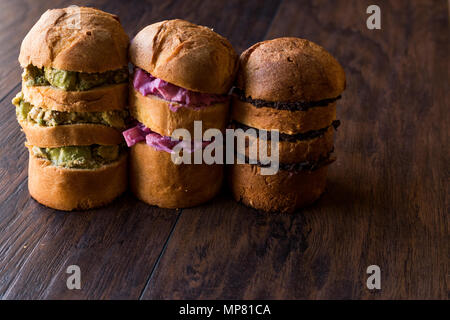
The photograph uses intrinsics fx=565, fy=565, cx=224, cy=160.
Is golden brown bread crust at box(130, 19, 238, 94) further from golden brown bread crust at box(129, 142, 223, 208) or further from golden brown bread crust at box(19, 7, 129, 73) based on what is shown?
golden brown bread crust at box(129, 142, 223, 208)

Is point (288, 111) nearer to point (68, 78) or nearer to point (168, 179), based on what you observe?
point (168, 179)

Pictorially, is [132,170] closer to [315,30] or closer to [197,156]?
[197,156]

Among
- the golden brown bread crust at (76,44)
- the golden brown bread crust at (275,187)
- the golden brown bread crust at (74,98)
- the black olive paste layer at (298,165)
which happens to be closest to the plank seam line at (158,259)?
the golden brown bread crust at (275,187)

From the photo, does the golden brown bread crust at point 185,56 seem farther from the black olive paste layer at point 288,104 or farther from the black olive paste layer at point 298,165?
the black olive paste layer at point 298,165

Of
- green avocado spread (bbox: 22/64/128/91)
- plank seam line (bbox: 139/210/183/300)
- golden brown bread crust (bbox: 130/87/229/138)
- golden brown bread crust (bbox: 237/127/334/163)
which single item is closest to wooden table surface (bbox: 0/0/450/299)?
plank seam line (bbox: 139/210/183/300)

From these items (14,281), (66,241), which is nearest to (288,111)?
(66,241)

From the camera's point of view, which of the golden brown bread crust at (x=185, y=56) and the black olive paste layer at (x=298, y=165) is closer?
the golden brown bread crust at (x=185, y=56)

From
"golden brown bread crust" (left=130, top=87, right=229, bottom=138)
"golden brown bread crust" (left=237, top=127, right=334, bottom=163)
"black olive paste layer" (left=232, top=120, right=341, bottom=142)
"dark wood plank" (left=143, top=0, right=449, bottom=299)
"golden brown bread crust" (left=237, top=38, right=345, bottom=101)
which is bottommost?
"dark wood plank" (left=143, top=0, right=449, bottom=299)

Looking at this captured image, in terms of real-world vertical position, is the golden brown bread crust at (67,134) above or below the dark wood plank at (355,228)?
above
